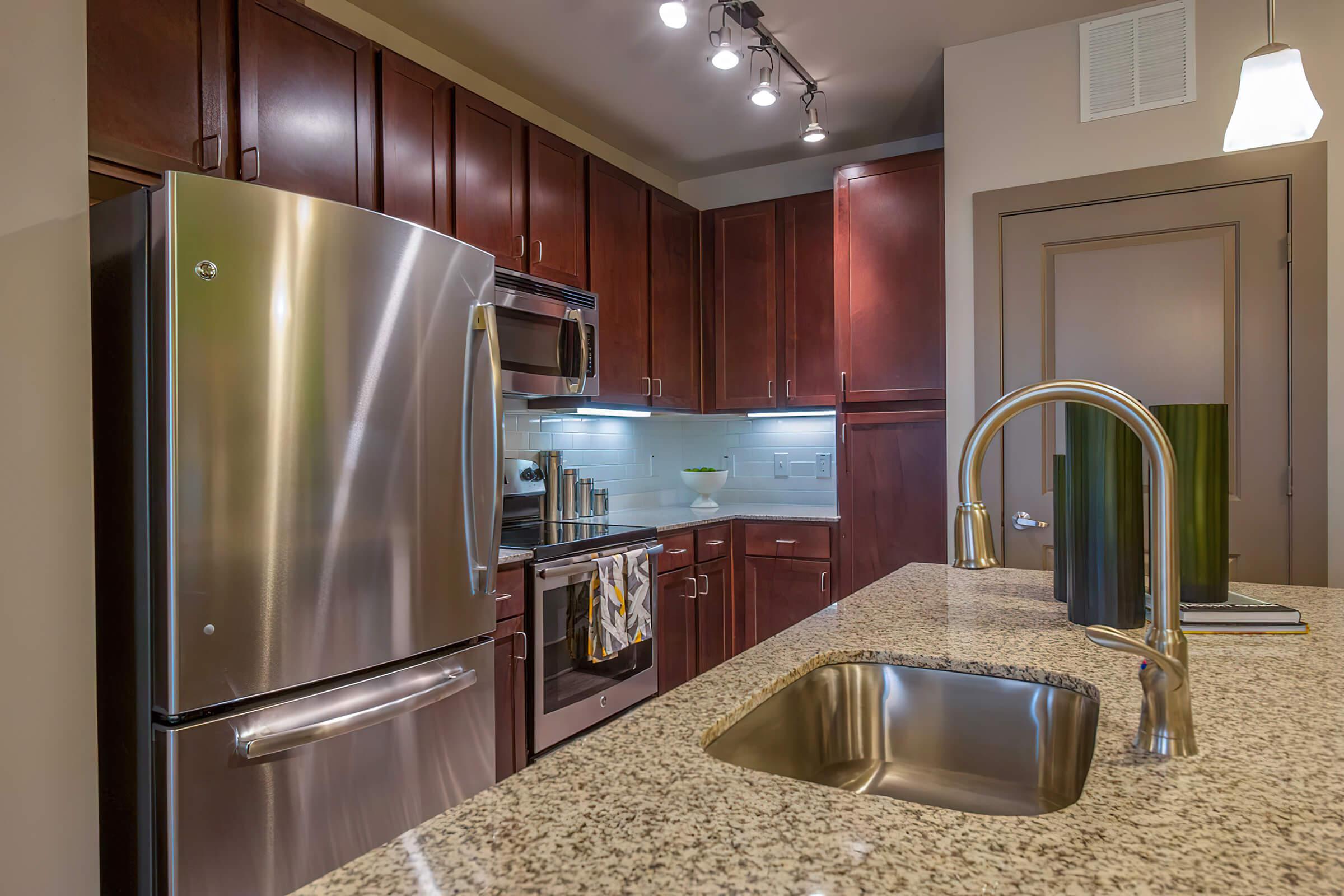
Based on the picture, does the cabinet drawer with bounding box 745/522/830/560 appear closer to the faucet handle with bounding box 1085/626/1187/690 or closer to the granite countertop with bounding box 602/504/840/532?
the granite countertop with bounding box 602/504/840/532

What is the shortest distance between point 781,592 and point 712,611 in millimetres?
335

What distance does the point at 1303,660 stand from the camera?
1.04 m

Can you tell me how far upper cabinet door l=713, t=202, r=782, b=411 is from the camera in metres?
3.75

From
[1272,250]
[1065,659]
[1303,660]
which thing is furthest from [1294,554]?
[1065,659]

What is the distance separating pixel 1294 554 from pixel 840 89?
2379 mm

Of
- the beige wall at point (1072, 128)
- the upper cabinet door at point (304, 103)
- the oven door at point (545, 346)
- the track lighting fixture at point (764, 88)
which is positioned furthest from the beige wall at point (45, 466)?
the beige wall at point (1072, 128)

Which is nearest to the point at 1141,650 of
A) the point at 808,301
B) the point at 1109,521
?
the point at 1109,521

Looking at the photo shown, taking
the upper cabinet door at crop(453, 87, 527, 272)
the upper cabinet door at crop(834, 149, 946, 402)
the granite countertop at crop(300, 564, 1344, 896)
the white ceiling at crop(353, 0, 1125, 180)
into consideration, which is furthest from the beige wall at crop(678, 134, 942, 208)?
the granite countertop at crop(300, 564, 1344, 896)

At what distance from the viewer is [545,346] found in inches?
109

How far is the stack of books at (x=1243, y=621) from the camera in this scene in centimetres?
117

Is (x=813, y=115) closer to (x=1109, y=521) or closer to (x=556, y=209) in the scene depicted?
(x=556, y=209)

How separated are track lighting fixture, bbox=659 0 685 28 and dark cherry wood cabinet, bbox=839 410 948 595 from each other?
1.74m

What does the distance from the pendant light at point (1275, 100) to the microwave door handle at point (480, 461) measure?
1.71m

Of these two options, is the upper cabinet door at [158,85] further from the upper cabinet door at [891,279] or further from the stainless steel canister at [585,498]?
the upper cabinet door at [891,279]
